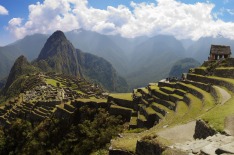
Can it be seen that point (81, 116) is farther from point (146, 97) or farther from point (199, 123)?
point (199, 123)

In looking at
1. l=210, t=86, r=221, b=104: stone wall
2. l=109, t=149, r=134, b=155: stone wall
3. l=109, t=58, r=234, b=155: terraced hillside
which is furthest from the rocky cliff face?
l=109, t=149, r=134, b=155: stone wall

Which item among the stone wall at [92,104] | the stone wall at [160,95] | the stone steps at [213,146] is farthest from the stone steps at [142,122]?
the stone steps at [213,146]

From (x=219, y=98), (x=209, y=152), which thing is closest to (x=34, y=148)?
(x=219, y=98)

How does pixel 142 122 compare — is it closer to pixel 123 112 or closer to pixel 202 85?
pixel 202 85

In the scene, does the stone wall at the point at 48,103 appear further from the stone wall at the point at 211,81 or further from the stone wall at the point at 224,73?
the stone wall at the point at 224,73

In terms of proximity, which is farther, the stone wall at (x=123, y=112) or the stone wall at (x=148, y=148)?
the stone wall at (x=123, y=112)

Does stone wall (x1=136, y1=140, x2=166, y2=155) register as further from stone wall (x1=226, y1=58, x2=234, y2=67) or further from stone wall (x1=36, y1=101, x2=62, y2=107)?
stone wall (x1=36, y1=101, x2=62, y2=107)
